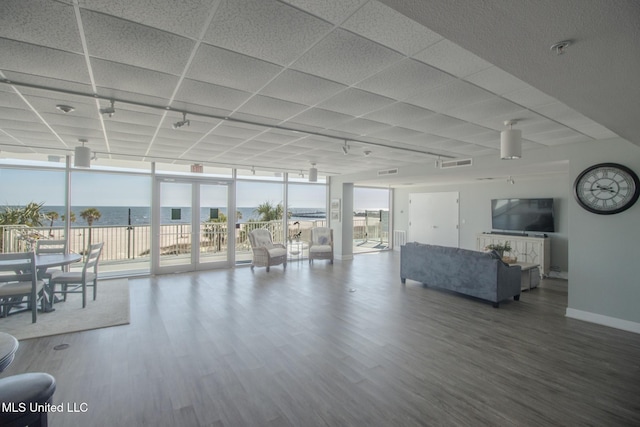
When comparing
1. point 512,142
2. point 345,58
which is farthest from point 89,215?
point 512,142

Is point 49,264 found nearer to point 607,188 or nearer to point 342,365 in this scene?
point 342,365

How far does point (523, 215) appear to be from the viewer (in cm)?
752

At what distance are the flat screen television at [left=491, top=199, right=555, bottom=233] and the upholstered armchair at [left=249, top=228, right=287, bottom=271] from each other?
225 inches

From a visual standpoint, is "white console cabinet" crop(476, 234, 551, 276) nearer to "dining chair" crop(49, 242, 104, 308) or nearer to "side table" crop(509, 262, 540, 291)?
"side table" crop(509, 262, 540, 291)

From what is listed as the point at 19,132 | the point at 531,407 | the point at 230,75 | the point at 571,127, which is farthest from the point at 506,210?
the point at 19,132

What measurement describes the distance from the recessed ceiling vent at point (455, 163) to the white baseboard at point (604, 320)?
9.43 ft

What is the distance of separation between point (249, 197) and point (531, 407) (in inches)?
288

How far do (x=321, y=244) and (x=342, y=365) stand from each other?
5.59 meters

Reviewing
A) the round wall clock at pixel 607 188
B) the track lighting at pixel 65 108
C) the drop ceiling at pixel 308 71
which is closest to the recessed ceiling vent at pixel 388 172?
the drop ceiling at pixel 308 71

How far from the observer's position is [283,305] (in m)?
4.71

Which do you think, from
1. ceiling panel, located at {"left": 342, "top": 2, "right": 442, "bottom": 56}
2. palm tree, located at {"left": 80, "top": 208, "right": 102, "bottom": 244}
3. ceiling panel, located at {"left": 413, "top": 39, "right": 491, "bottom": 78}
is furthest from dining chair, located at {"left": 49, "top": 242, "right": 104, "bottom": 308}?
ceiling panel, located at {"left": 413, "top": 39, "right": 491, "bottom": 78}

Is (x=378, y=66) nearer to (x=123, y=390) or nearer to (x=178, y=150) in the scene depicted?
(x=123, y=390)

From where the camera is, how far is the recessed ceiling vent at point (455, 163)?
5.84 m

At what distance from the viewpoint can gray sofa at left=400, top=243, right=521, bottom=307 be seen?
473cm
